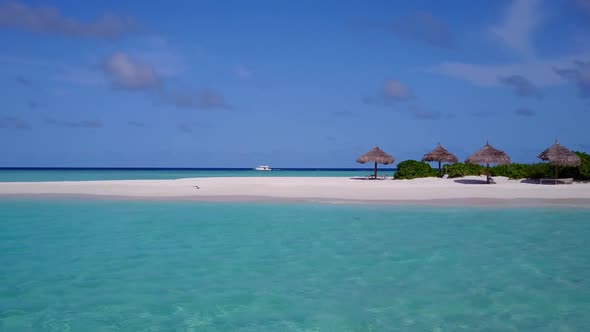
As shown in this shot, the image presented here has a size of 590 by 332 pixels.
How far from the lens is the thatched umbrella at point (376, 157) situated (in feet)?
105

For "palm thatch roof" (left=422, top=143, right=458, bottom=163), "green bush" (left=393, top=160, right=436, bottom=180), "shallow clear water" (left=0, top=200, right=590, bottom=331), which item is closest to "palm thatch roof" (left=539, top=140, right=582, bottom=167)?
"palm thatch roof" (left=422, top=143, right=458, bottom=163)

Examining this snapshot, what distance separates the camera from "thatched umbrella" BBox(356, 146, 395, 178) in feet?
105

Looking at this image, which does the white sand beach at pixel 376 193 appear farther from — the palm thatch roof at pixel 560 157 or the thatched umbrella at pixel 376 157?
the thatched umbrella at pixel 376 157

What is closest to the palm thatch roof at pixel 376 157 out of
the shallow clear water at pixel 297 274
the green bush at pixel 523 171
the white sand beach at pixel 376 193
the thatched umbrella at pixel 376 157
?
the thatched umbrella at pixel 376 157

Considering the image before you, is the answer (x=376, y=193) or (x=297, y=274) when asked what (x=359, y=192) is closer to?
(x=376, y=193)

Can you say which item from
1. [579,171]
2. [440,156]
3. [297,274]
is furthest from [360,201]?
[579,171]

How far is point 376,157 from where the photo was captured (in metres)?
32.1

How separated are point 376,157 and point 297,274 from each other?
2546 cm

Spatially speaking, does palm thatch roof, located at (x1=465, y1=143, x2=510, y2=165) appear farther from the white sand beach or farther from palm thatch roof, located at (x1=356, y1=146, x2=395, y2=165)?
palm thatch roof, located at (x1=356, y1=146, x2=395, y2=165)

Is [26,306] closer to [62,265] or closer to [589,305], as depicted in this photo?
[62,265]

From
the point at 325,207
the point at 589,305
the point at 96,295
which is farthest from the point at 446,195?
the point at 96,295

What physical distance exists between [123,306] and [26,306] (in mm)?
1200

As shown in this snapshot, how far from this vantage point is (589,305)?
18.9 ft

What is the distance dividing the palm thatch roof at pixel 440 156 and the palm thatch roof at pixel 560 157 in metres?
6.31
